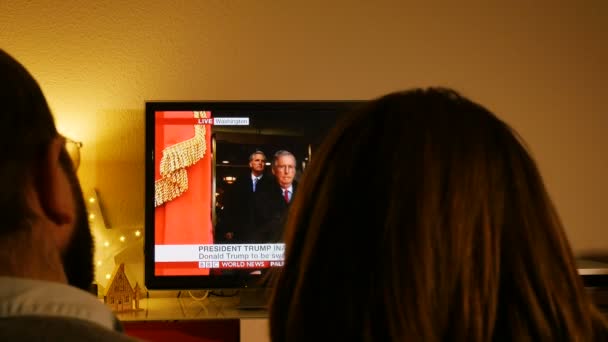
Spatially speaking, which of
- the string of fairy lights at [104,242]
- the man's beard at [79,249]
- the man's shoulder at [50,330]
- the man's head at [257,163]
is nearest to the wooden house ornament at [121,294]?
the string of fairy lights at [104,242]

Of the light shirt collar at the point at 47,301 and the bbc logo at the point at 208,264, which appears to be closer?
the light shirt collar at the point at 47,301

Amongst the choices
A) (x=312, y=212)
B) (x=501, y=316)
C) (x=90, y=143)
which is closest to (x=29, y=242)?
(x=312, y=212)

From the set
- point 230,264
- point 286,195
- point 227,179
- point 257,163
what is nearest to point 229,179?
point 227,179

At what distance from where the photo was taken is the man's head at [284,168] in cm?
253

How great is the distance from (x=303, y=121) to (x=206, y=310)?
82 centimetres

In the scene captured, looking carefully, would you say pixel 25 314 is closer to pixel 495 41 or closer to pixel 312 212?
pixel 312 212

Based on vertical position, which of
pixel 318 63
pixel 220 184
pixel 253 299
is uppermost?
pixel 318 63

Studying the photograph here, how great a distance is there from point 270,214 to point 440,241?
1.83m

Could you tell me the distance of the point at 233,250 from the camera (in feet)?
8.30

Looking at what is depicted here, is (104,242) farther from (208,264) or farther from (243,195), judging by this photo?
(243,195)

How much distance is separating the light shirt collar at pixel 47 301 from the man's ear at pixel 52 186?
0.08 m

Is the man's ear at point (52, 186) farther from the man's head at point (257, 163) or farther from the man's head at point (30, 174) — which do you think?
the man's head at point (257, 163)

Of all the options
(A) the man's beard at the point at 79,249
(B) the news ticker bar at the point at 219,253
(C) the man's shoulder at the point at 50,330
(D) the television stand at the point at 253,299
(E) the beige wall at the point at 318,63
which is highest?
(E) the beige wall at the point at 318,63

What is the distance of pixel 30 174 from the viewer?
2.15 feet
